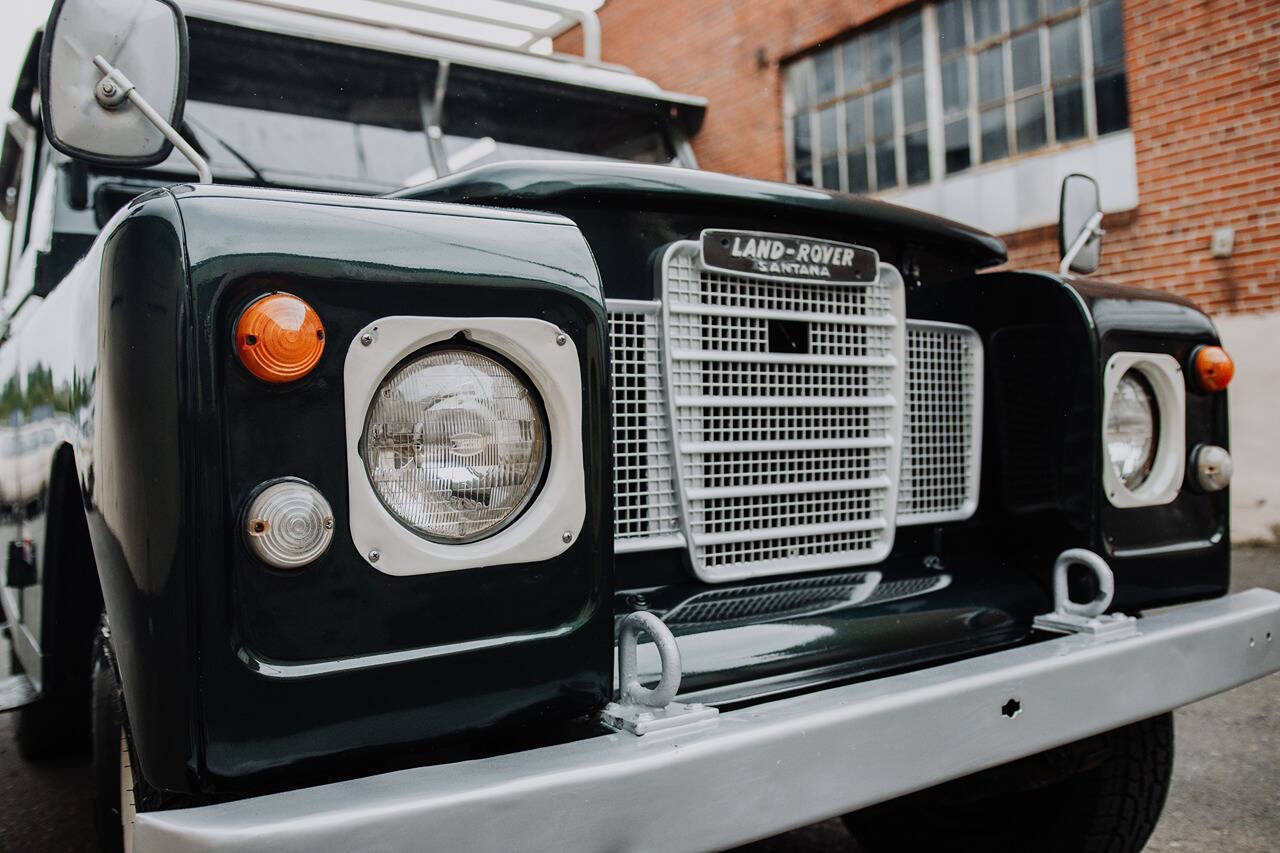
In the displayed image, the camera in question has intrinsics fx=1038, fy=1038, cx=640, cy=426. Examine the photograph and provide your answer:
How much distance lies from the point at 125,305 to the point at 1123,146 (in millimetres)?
6781

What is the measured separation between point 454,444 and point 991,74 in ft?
23.0

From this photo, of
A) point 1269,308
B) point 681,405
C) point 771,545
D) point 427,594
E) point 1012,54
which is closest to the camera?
point 427,594

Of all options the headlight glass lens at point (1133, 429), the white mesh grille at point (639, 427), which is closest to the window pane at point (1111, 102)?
the headlight glass lens at point (1133, 429)

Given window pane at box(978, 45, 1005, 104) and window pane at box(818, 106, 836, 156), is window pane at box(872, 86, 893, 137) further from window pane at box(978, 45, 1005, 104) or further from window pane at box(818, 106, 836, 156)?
window pane at box(978, 45, 1005, 104)

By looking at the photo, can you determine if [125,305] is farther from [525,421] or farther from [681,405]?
[681,405]

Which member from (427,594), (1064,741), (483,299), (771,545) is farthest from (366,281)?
(1064,741)

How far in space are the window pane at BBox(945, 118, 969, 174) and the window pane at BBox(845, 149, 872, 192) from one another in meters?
0.72

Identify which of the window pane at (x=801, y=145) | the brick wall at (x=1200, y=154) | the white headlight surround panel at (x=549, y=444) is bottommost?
the white headlight surround panel at (x=549, y=444)

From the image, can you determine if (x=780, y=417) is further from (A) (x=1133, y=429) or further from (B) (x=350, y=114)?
(B) (x=350, y=114)

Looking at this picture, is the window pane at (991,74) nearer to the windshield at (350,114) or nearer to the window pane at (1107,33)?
the window pane at (1107,33)

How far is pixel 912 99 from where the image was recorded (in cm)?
777

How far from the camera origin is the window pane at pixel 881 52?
311 inches

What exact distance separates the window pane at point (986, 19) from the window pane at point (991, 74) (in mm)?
118

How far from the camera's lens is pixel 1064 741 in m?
1.61
